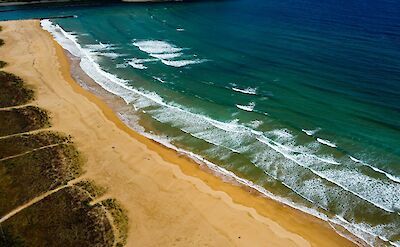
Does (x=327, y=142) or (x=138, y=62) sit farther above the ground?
(x=327, y=142)

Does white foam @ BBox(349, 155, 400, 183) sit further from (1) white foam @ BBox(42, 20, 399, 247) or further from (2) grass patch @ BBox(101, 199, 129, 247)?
(2) grass patch @ BBox(101, 199, 129, 247)

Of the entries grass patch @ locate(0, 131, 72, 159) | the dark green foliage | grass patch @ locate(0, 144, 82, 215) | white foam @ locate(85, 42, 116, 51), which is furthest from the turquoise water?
the dark green foliage

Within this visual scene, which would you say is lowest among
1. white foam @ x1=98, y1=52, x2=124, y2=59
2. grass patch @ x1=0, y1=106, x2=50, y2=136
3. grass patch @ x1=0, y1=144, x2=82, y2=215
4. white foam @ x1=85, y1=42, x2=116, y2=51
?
white foam @ x1=85, y1=42, x2=116, y2=51

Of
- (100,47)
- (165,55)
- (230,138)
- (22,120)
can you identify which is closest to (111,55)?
(100,47)

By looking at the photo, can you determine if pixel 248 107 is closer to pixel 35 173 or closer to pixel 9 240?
pixel 35 173

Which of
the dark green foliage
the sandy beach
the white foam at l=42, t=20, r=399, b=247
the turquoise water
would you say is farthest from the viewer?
the turquoise water
